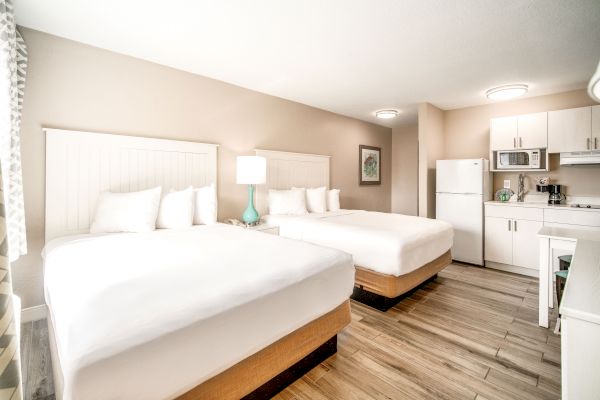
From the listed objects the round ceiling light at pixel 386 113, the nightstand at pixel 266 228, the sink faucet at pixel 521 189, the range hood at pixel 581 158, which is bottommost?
the nightstand at pixel 266 228

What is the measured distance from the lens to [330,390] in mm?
1586

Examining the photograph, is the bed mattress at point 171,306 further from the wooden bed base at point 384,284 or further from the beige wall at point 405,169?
the beige wall at point 405,169

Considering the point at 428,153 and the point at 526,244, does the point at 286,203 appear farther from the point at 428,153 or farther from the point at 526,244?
the point at 526,244

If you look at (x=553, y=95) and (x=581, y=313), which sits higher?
(x=553, y=95)

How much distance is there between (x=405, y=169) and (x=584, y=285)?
5486 mm

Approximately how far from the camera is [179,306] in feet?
3.66

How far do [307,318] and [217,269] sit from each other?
57cm

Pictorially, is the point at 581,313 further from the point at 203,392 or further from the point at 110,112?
the point at 110,112

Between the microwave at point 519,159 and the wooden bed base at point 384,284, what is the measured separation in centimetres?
227

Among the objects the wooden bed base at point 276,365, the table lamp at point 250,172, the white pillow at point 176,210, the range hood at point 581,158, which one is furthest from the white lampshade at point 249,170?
the range hood at point 581,158

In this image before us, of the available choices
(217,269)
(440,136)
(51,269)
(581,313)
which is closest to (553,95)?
(440,136)

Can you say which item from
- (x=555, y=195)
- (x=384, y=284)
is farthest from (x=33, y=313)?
(x=555, y=195)

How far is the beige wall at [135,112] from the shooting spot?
7.68ft

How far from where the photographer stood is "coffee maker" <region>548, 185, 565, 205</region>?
3.68 m
